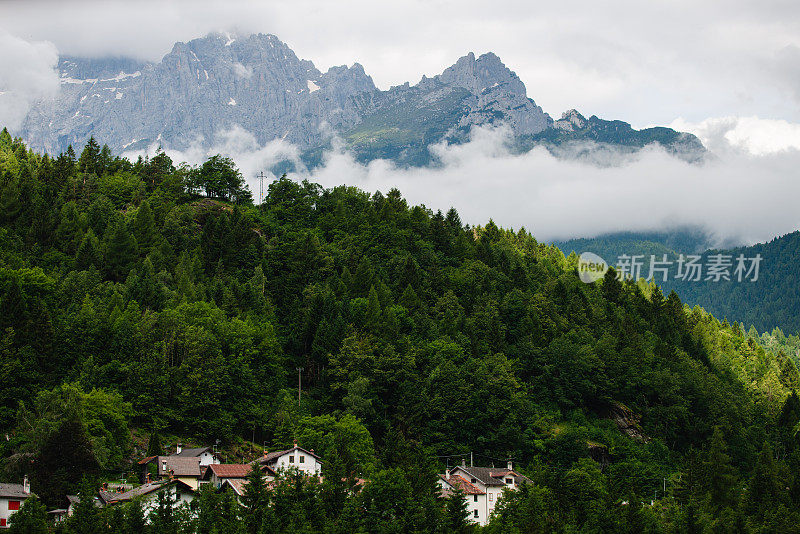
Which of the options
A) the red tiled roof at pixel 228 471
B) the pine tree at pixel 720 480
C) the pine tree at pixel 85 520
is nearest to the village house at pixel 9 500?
the pine tree at pixel 85 520

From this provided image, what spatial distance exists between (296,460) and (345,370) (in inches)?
750

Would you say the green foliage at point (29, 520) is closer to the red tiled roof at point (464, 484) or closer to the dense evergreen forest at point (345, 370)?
the dense evergreen forest at point (345, 370)

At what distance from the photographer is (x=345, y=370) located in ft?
324

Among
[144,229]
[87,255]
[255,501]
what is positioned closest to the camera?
[255,501]

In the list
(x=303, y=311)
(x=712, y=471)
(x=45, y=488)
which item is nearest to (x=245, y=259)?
(x=303, y=311)

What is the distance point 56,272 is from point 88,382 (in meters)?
25.1

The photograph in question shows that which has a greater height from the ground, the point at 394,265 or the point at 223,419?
the point at 394,265

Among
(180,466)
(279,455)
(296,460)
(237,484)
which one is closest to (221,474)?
Answer: (237,484)

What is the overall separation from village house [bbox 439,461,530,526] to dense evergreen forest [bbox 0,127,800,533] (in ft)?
11.9

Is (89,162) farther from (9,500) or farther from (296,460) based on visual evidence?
(9,500)

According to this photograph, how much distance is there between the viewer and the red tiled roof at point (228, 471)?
73562mm

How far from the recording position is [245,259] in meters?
125

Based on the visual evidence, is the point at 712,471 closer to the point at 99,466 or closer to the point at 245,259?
the point at 99,466

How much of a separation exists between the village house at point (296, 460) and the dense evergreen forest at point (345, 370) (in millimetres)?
3162
